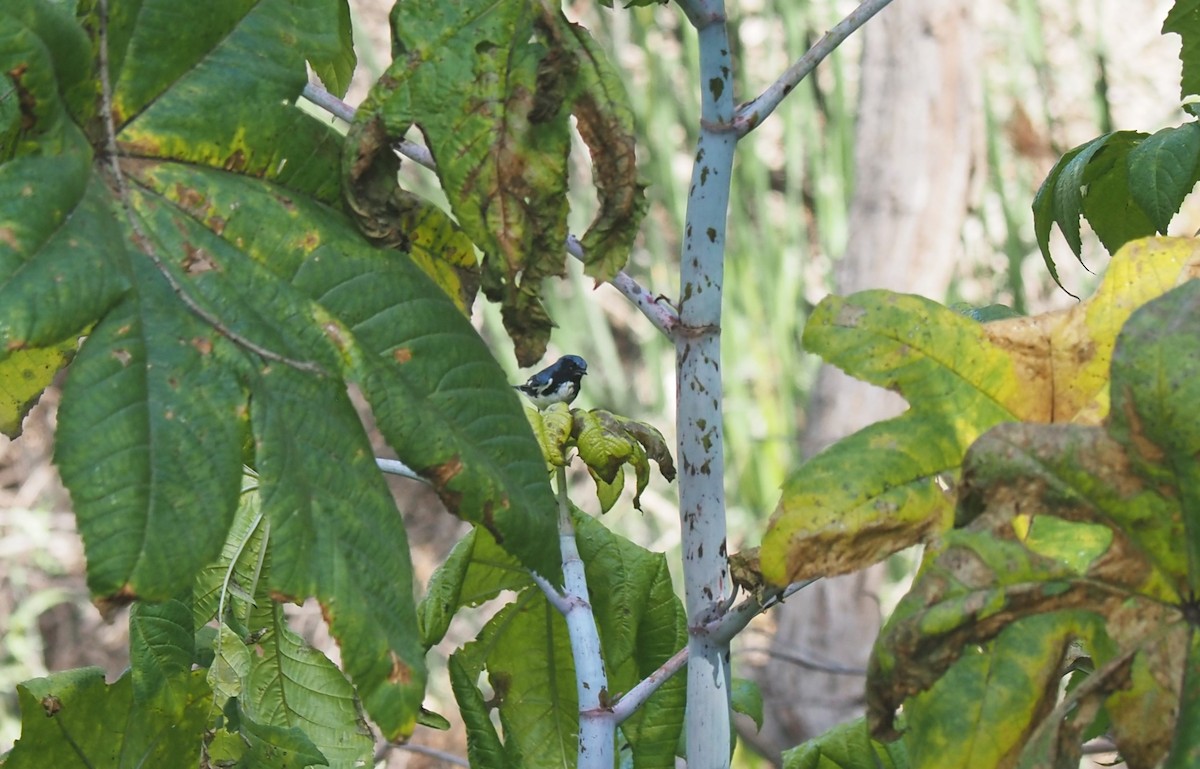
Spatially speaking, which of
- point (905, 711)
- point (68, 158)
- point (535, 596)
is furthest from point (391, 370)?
point (535, 596)

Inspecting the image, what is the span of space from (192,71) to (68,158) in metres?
0.10

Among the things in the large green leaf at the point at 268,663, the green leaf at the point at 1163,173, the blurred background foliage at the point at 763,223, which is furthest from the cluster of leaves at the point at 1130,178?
the blurred background foliage at the point at 763,223

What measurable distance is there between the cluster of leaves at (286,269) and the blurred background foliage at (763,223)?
294cm

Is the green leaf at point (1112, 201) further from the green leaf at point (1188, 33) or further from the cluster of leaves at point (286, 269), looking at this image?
the cluster of leaves at point (286, 269)

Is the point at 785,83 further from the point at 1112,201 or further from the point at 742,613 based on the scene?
the point at 1112,201

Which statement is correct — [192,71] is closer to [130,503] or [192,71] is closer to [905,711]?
[130,503]

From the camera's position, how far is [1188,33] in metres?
0.97

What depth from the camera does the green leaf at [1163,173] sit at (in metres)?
0.90

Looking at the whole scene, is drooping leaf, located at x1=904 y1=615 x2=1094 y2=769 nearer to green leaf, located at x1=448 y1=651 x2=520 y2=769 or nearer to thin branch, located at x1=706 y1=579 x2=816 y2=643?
thin branch, located at x1=706 y1=579 x2=816 y2=643

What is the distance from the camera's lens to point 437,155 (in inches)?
25.5

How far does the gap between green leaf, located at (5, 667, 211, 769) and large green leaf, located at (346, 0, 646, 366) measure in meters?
0.40

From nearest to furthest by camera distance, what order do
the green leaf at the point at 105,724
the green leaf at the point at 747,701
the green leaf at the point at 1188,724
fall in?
the green leaf at the point at 1188,724, the green leaf at the point at 105,724, the green leaf at the point at 747,701

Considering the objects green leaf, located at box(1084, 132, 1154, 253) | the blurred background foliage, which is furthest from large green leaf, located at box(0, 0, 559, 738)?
the blurred background foliage

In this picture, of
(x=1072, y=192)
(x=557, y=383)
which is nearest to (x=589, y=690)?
(x=557, y=383)
